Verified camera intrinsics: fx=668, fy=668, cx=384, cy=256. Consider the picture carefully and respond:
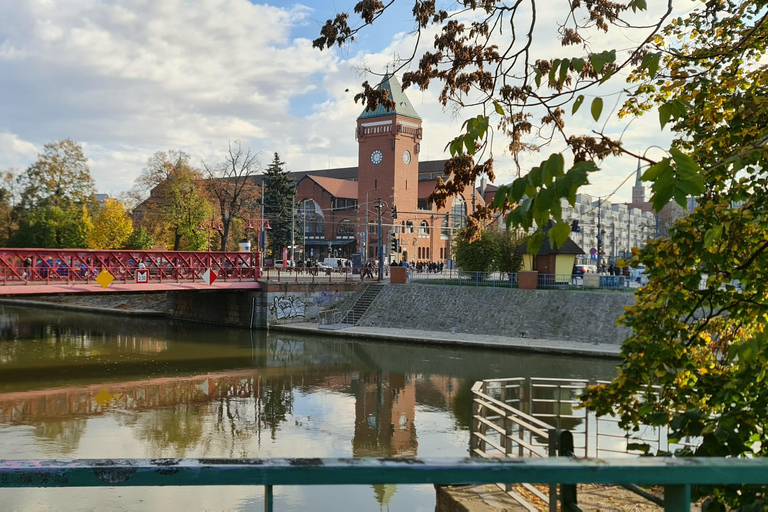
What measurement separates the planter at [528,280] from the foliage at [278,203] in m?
37.4

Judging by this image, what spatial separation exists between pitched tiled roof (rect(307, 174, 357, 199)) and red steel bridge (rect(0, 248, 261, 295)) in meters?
52.4

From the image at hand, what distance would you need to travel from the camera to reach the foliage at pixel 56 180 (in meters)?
58.9

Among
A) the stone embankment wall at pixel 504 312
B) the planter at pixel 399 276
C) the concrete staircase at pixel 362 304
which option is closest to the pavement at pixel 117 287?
the concrete staircase at pixel 362 304

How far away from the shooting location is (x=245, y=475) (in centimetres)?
179

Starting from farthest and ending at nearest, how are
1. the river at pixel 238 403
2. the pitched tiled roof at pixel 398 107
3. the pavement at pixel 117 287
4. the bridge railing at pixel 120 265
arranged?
the pitched tiled roof at pixel 398 107 → the bridge railing at pixel 120 265 → the pavement at pixel 117 287 → the river at pixel 238 403

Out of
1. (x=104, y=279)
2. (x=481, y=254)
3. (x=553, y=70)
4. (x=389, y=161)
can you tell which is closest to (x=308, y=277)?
(x=481, y=254)

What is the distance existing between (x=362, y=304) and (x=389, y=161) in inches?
1776

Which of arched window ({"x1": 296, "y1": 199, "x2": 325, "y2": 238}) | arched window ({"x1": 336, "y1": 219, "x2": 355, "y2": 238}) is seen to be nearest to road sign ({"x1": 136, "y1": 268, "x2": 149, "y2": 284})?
arched window ({"x1": 336, "y1": 219, "x2": 355, "y2": 238})

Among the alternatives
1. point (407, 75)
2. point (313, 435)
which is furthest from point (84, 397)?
point (407, 75)

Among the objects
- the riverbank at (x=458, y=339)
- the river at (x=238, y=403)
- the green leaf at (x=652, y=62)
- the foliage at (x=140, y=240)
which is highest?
the foliage at (x=140, y=240)

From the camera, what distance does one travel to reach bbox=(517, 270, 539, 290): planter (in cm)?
3403

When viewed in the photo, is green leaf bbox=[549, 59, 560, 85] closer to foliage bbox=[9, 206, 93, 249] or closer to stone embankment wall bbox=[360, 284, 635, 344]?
stone embankment wall bbox=[360, 284, 635, 344]

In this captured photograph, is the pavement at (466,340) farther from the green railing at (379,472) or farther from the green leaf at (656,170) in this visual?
the green railing at (379,472)

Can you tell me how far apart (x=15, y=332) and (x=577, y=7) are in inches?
1490
